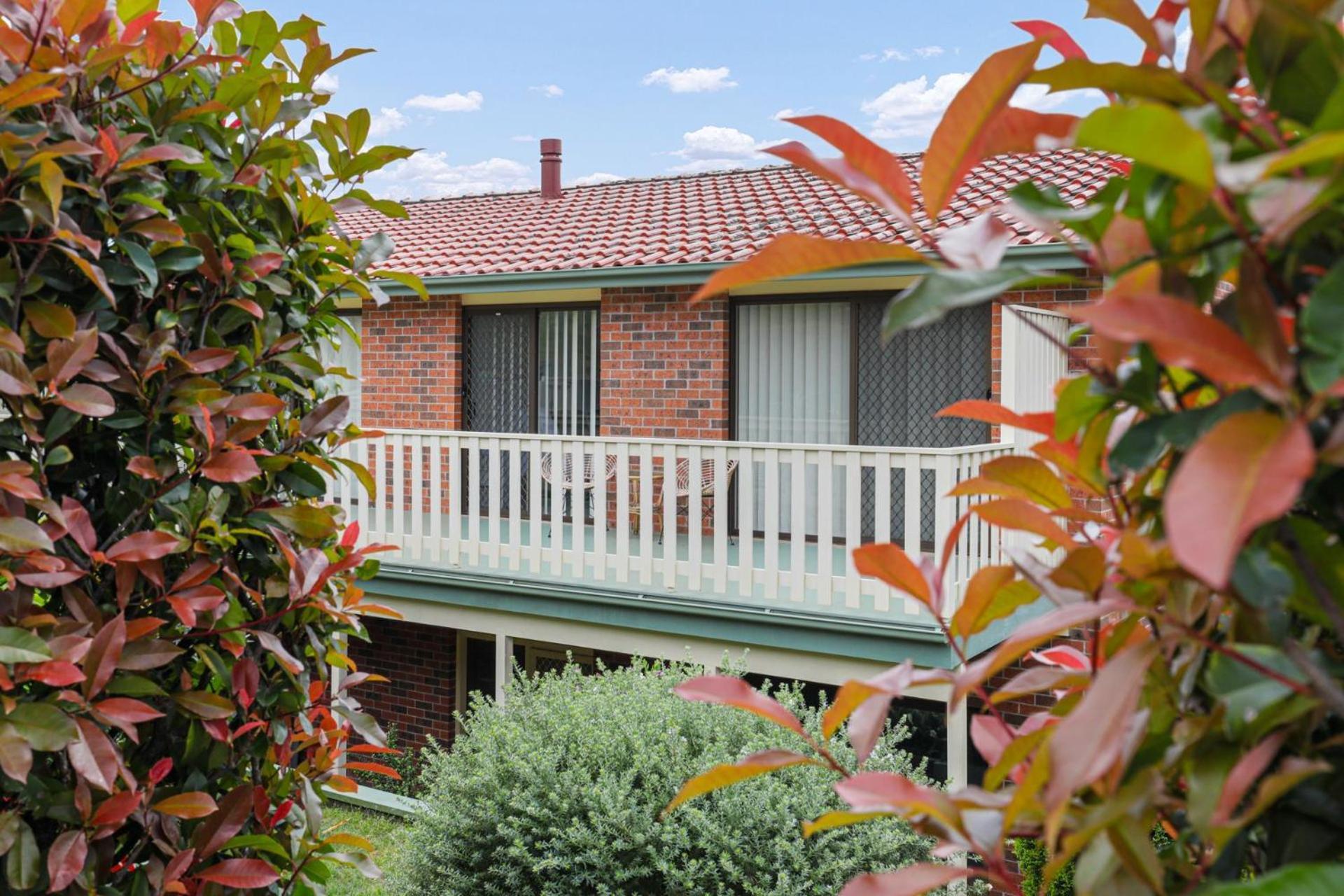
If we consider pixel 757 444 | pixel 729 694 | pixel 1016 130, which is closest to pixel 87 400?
pixel 729 694

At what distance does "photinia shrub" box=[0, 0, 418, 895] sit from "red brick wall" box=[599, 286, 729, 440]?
341 inches

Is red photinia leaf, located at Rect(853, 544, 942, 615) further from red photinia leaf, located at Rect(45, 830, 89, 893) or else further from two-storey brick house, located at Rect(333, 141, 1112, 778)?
two-storey brick house, located at Rect(333, 141, 1112, 778)

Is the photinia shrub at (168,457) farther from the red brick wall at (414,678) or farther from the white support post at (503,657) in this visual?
the red brick wall at (414,678)

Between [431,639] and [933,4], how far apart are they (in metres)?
36.8

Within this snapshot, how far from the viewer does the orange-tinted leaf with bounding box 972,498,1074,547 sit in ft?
3.53

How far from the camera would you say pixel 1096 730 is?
0.78 metres

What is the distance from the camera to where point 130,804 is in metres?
1.97

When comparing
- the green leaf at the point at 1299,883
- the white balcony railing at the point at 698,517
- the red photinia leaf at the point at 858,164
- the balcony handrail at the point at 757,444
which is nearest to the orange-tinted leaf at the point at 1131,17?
the red photinia leaf at the point at 858,164

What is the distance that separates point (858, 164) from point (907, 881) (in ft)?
2.15

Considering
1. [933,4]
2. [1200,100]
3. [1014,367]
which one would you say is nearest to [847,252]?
[1200,100]

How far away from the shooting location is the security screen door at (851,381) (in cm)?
1050

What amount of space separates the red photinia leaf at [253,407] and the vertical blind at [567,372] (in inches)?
400

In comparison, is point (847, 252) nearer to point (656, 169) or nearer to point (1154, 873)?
point (1154, 873)

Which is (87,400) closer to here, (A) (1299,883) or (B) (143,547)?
(B) (143,547)
